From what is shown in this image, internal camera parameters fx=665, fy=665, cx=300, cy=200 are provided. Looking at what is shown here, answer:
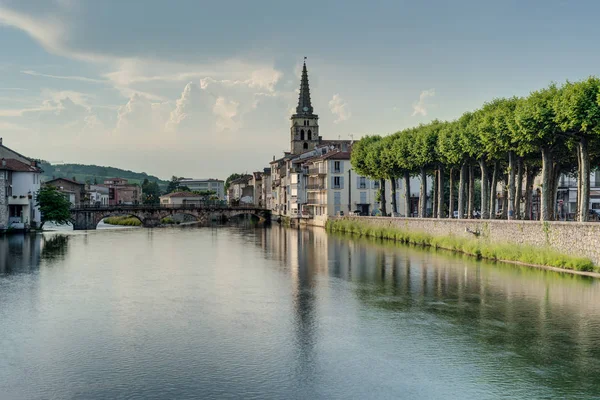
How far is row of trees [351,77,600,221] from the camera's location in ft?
129

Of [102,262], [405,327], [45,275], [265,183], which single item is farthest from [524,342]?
[265,183]

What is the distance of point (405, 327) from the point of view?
2453 centimetres

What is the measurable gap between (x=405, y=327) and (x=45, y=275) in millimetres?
24309

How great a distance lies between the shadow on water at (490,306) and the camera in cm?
1977

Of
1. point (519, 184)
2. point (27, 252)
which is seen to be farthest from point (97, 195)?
point (519, 184)

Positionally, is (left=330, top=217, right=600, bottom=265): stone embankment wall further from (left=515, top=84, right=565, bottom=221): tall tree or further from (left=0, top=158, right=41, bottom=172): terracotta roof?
(left=0, top=158, right=41, bottom=172): terracotta roof

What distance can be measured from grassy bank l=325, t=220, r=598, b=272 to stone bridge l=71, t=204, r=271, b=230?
149 feet

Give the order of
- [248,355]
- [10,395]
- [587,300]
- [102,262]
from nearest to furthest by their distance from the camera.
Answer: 1. [10,395]
2. [248,355]
3. [587,300]
4. [102,262]

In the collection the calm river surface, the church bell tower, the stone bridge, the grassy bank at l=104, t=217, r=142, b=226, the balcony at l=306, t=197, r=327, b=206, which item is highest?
the church bell tower

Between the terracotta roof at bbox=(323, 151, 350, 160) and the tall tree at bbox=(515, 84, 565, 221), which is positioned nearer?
the tall tree at bbox=(515, 84, 565, 221)

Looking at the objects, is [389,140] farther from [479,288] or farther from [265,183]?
[265,183]

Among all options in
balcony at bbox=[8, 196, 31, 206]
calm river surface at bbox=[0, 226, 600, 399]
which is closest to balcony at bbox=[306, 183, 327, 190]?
balcony at bbox=[8, 196, 31, 206]

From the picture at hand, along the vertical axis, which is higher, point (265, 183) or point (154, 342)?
point (265, 183)

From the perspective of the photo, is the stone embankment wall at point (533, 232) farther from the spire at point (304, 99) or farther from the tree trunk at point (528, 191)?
the spire at point (304, 99)
